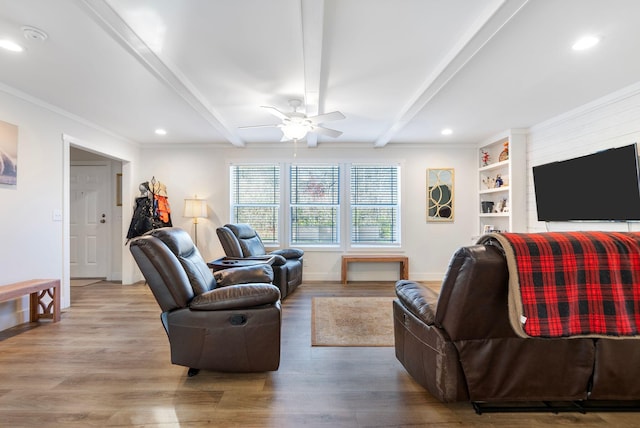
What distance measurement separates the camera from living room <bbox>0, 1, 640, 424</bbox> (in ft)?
10.3

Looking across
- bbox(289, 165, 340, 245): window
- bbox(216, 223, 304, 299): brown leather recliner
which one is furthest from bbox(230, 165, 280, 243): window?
bbox(216, 223, 304, 299): brown leather recliner

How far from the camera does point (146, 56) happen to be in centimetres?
238

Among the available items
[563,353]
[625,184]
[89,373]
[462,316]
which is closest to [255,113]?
[89,373]

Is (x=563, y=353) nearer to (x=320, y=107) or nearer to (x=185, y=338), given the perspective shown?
(x=185, y=338)

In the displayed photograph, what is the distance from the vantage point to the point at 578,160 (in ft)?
11.2

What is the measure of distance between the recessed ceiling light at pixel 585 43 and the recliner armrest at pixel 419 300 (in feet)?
7.06

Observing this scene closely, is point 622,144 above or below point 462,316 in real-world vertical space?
above

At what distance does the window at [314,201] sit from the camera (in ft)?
18.1

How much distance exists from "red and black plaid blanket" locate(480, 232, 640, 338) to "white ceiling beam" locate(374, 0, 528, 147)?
140cm

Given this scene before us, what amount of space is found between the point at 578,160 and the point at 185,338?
14.1 ft

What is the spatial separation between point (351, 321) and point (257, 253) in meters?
1.96

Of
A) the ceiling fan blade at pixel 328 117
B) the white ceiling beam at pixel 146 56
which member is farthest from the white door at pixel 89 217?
the ceiling fan blade at pixel 328 117

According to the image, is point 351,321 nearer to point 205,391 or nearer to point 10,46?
point 205,391

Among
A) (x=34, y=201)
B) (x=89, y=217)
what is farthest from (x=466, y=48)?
(x=89, y=217)
